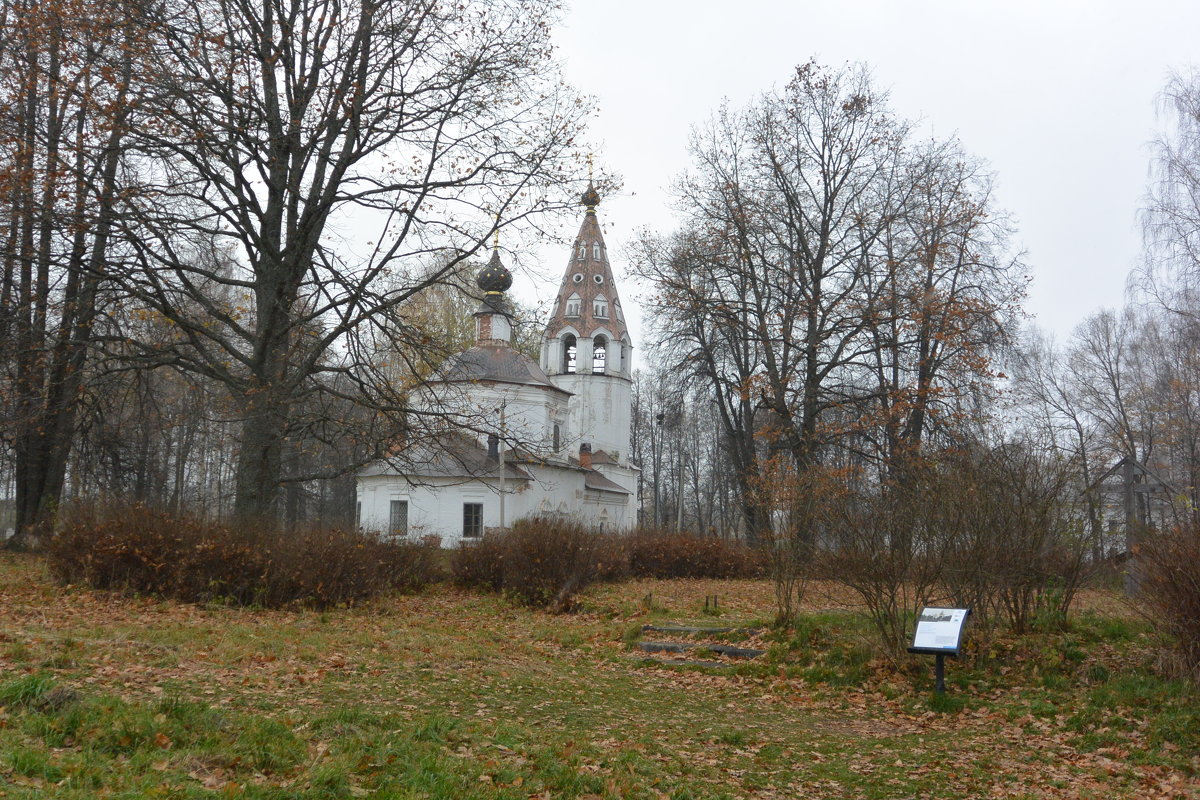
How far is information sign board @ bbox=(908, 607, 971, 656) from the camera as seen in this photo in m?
8.98

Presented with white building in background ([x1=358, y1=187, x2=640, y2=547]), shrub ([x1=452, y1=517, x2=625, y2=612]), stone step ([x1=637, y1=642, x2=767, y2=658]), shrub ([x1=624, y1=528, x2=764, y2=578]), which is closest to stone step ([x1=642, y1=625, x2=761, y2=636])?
stone step ([x1=637, y1=642, x2=767, y2=658])

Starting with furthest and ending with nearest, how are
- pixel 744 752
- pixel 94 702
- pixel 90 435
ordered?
pixel 90 435
pixel 744 752
pixel 94 702

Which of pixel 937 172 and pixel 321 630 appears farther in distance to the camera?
pixel 937 172

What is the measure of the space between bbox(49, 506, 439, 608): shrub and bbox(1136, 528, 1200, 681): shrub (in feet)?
33.3

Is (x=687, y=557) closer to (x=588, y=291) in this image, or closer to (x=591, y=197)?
(x=591, y=197)

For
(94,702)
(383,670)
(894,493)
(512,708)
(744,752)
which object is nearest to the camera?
(94,702)

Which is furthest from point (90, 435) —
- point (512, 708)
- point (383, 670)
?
point (512, 708)

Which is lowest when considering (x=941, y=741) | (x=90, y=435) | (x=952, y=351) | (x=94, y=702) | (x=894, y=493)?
(x=941, y=741)

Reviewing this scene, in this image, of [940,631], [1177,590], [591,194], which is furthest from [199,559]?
[1177,590]

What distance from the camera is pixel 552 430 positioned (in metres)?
40.8

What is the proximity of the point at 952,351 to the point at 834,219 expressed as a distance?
493cm

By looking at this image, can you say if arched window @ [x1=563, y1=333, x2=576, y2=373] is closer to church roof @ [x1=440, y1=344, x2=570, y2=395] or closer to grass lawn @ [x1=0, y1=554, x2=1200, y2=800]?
church roof @ [x1=440, y1=344, x2=570, y2=395]

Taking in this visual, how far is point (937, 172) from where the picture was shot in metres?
25.9

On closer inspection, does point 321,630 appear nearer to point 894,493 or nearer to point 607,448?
point 894,493
